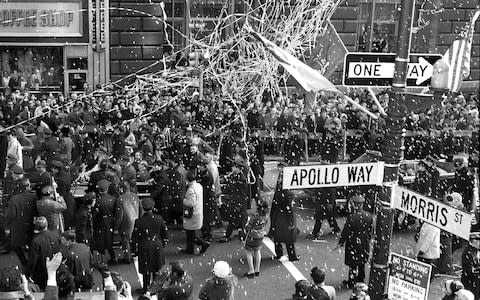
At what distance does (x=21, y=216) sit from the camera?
31.8 feet

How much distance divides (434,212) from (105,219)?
493 cm

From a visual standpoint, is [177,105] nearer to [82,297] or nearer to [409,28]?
[82,297]

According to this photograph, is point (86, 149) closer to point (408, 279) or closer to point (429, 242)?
point (429, 242)

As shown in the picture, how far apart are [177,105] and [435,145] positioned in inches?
226

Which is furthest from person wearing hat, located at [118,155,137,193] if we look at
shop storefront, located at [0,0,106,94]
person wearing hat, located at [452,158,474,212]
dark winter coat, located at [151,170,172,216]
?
shop storefront, located at [0,0,106,94]

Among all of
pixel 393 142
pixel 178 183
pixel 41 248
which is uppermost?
pixel 393 142

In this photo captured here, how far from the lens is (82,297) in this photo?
26.7 ft

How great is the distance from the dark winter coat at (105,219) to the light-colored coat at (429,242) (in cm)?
422

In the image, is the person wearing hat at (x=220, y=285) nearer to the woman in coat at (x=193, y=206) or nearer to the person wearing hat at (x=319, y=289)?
the person wearing hat at (x=319, y=289)

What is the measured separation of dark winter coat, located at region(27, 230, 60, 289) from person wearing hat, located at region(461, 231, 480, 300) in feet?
16.6

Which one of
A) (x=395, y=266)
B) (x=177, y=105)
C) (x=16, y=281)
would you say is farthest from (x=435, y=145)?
(x=16, y=281)

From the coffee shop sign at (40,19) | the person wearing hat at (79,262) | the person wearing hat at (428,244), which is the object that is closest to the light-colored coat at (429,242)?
the person wearing hat at (428,244)

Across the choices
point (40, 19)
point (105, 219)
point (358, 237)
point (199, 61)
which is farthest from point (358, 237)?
point (40, 19)

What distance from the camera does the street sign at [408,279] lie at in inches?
282
